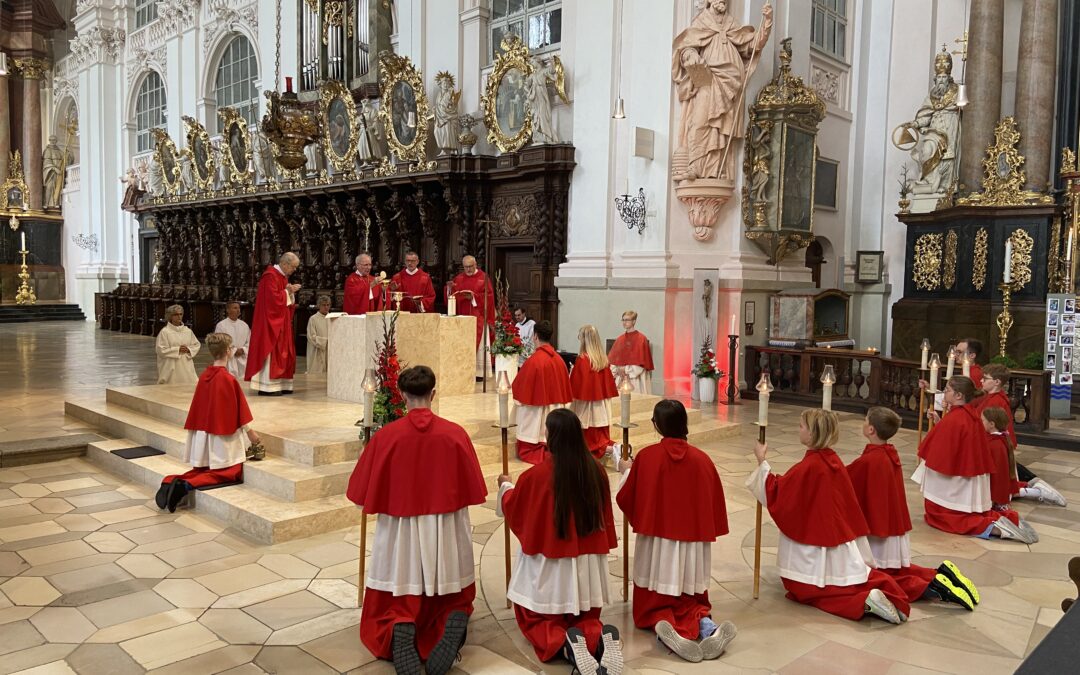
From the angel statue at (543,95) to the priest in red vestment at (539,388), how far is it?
722 centimetres

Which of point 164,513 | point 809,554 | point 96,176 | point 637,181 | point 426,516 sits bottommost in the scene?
point 164,513

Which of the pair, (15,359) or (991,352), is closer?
(991,352)

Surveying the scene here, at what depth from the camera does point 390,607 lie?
3.78 meters

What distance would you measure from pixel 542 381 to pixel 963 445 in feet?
11.4

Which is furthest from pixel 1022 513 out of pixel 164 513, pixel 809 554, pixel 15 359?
pixel 15 359

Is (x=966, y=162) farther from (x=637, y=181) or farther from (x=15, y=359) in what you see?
(x=15, y=359)

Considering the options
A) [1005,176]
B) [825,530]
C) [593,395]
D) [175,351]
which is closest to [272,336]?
[175,351]

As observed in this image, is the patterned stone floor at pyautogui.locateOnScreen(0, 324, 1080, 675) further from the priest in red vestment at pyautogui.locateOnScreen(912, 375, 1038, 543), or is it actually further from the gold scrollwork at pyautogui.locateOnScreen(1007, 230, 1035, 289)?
the gold scrollwork at pyautogui.locateOnScreen(1007, 230, 1035, 289)

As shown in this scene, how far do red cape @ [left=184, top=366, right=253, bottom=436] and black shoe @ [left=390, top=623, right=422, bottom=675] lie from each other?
3.25 metres

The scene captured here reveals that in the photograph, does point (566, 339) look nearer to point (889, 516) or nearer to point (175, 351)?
point (175, 351)

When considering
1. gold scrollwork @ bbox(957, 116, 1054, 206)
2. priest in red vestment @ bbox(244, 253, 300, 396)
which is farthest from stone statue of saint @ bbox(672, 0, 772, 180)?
priest in red vestment @ bbox(244, 253, 300, 396)

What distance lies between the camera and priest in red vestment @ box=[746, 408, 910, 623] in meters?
4.12

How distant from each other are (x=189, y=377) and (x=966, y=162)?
12938mm

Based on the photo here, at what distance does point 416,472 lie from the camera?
3.73m
